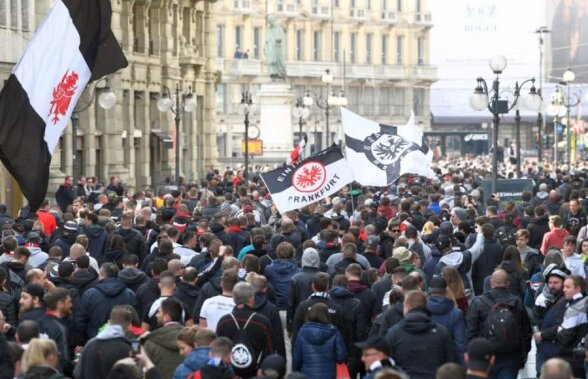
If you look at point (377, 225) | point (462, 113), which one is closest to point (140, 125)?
point (377, 225)

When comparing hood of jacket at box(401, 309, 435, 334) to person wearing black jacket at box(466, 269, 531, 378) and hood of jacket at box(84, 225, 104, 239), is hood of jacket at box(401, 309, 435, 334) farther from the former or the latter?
hood of jacket at box(84, 225, 104, 239)

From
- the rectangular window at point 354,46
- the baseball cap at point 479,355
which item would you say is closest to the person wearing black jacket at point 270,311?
the baseball cap at point 479,355

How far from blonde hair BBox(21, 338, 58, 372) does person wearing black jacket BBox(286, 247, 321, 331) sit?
561cm

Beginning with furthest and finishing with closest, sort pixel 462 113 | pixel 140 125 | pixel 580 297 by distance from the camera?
pixel 462 113
pixel 140 125
pixel 580 297

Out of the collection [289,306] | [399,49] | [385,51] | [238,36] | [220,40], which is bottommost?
[289,306]

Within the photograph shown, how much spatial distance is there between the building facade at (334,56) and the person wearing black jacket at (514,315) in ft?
312

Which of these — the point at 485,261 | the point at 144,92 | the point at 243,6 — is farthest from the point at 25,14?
the point at 243,6

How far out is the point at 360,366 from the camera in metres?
15.7

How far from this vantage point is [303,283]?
56.1ft

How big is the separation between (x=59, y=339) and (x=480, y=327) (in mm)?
3568

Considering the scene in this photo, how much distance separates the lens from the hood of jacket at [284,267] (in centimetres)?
1861

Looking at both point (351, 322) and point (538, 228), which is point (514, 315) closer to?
point (351, 322)

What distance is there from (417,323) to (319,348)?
118 cm

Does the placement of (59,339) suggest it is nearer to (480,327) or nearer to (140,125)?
(480,327)
